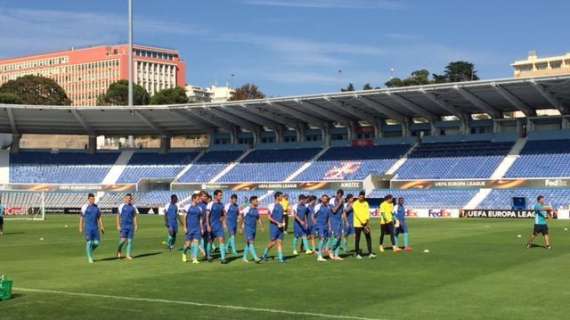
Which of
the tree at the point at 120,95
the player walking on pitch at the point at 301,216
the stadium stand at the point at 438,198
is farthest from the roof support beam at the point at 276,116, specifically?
the tree at the point at 120,95

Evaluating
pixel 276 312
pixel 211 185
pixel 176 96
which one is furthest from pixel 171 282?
pixel 176 96

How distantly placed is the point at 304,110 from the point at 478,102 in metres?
15.8

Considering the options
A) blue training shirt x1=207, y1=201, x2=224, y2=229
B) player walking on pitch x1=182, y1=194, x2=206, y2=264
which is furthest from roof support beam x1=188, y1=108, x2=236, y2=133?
blue training shirt x1=207, y1=201, x2=224, y2=229

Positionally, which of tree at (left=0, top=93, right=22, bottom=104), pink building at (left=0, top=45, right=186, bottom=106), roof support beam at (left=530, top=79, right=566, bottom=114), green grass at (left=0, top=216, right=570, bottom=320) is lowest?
green grass at (left=0, top=216, right=570, bottom=320)

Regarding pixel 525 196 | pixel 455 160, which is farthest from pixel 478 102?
pixel 525 196

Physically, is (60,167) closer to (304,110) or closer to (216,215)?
(304,110)

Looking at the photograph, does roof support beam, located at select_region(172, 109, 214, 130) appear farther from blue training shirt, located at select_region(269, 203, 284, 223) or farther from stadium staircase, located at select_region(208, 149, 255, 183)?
blue training shirt, located at select_region(269, 203, 284, 223)

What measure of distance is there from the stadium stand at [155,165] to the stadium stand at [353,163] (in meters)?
15.1

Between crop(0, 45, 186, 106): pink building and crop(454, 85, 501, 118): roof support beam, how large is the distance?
12978 centimetres

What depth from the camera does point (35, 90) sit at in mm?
132625

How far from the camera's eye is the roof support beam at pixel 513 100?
53.6 meters

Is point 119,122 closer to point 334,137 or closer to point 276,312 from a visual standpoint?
point 334,137

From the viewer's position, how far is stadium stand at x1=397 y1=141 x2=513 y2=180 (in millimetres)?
60125

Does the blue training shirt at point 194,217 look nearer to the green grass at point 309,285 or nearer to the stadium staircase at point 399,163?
the green grass at point 309,285
